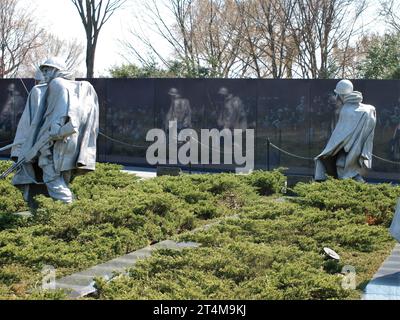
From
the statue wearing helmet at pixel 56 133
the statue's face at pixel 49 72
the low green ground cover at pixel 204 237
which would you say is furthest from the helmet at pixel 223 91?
the statue's face at pixel 49 72

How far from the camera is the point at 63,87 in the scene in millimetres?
10875

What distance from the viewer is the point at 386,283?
738 centimetres

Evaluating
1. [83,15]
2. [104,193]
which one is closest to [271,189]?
[104,193]

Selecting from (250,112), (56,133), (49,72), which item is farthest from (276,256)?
(250,112)

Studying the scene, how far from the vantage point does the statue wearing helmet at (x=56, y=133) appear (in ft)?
35.2

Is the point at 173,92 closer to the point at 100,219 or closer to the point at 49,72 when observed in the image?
the point at 49,72

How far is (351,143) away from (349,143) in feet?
0.12

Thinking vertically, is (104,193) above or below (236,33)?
below

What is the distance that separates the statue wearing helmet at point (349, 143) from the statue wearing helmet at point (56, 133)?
465 cm

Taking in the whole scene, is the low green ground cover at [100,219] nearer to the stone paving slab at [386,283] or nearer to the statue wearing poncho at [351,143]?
the statue wearing poncho at [351,143]

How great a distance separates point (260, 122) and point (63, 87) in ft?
35.2

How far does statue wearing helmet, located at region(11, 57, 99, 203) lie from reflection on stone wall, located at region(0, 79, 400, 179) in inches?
385

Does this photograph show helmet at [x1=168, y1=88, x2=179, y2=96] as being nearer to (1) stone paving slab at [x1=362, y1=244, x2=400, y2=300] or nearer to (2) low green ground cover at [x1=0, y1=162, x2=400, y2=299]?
(2) low green ground cover at [x1=0, y1=162, x2=400, y2=299]

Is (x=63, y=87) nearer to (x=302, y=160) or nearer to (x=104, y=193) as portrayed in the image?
(x=104, y=193)
